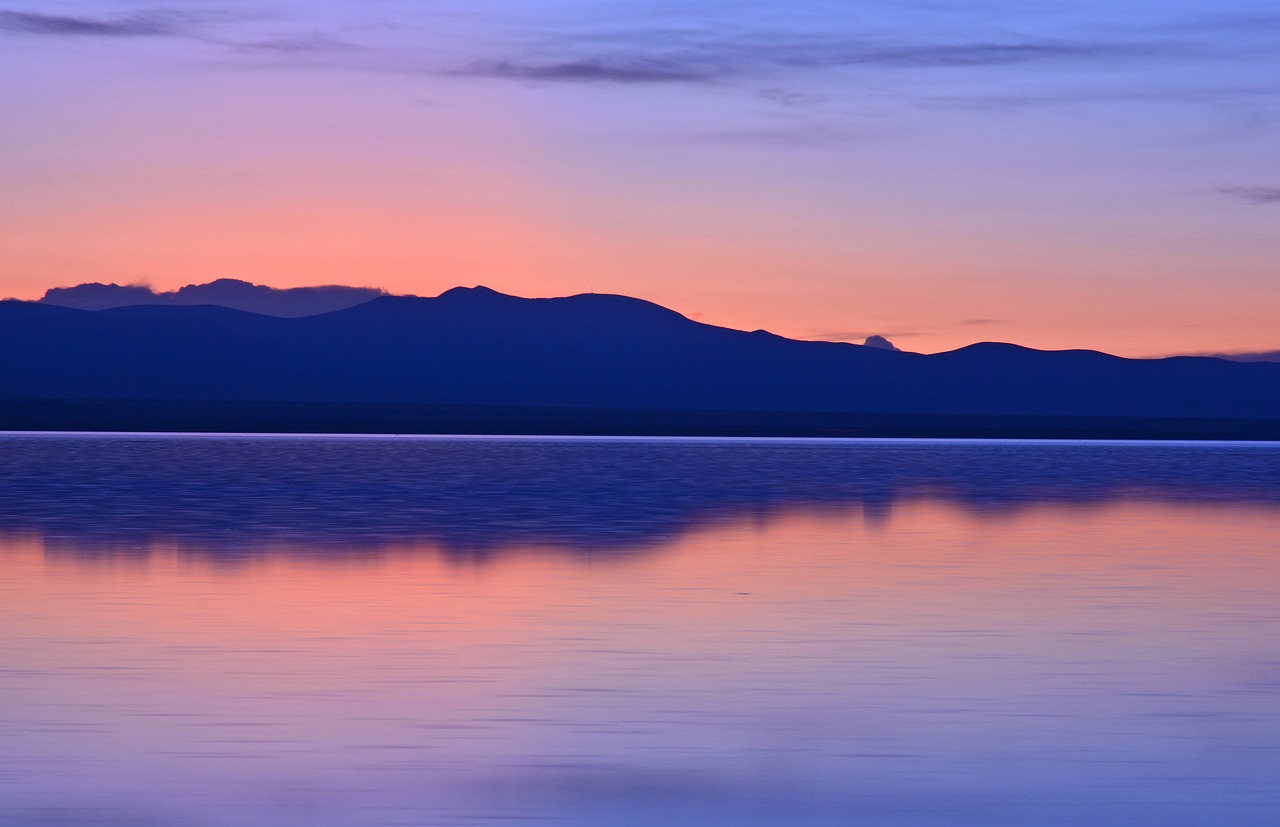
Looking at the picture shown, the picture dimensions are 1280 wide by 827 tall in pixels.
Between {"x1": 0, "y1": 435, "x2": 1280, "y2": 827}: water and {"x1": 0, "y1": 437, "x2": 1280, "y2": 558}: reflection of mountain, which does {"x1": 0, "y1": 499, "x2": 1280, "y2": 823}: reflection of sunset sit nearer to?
{"x1": 0, "y1": 435, "x2": 1280, "y2": 827}: water

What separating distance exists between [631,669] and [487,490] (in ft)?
50.4

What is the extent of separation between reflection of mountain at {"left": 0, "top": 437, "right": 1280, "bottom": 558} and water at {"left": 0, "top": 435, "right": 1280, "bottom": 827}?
0.67 feet

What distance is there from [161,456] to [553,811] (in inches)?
1306

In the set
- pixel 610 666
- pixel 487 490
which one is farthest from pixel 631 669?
pixel 487 490

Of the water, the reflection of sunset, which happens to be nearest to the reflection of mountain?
the water

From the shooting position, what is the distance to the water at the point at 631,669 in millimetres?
6359

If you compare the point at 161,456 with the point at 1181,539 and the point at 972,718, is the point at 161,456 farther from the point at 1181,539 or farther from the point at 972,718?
the point at 972,718

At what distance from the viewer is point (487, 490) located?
2409 cm

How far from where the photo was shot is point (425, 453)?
4181 centimetres

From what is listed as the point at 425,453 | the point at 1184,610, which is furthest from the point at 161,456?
the point at 1184,610

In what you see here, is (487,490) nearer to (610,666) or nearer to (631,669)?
(610,666)

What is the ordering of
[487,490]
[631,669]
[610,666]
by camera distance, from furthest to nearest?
[487,490] → [610,666] → [631,669]

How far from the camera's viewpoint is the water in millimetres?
6359

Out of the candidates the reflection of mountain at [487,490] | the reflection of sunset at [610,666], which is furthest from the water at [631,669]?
the reflection of mountain at [487,490]
